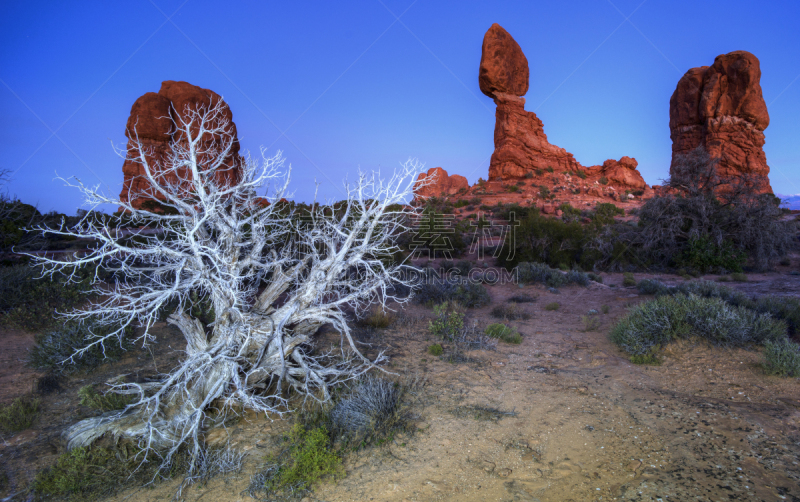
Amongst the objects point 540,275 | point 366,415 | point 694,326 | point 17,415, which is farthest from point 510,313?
point 17,415

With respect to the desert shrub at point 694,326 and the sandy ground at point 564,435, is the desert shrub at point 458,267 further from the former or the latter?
the sandy ground at point 564,435

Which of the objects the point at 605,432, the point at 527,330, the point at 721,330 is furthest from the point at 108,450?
the point at 721,330

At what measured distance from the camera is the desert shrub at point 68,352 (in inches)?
209

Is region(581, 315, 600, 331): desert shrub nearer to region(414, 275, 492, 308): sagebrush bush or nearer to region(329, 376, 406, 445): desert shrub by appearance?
region(414, 275, 492, 308): sagebrush bush

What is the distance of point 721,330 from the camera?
17.6 feet

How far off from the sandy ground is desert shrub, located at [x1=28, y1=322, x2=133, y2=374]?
23cm

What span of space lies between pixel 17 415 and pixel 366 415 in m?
4.02

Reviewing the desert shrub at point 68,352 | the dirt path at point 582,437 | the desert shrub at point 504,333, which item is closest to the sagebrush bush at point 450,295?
the desert shrub at point 504,333

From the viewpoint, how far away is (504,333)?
275 inches

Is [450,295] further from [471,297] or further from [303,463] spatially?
[303,463]

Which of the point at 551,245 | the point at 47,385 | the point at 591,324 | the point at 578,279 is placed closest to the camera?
the point at 47,385

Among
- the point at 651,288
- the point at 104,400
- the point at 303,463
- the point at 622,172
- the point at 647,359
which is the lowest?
the point at 303,463

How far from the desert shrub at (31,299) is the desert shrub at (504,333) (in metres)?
7.71

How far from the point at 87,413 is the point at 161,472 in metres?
1.67
